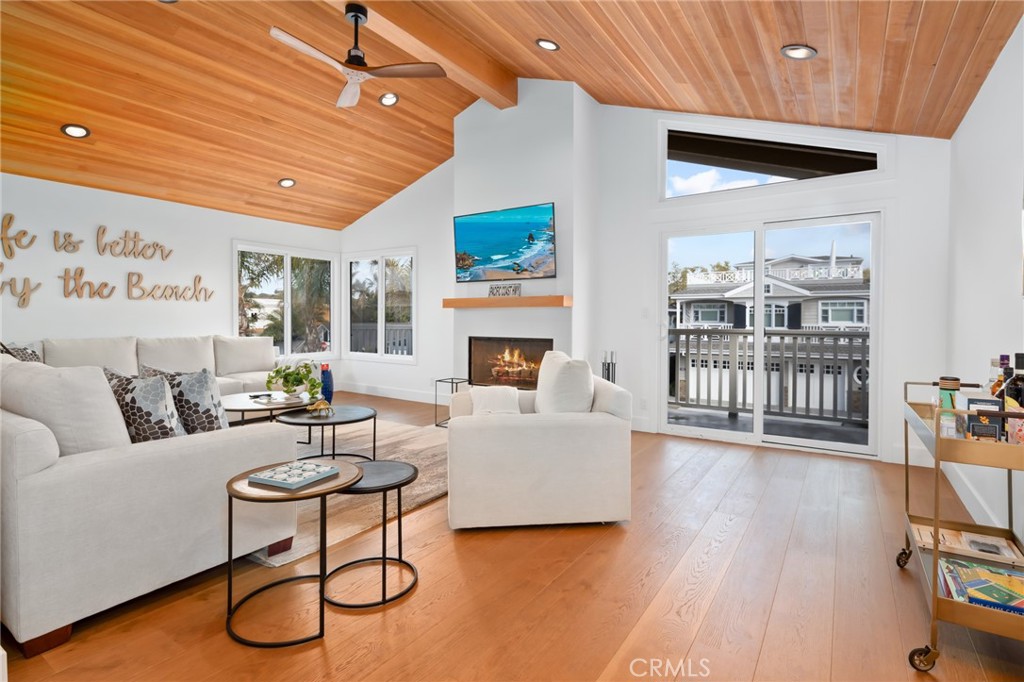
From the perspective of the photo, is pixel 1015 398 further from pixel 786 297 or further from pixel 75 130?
pixel 75 130

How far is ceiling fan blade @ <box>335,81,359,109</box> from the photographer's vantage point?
3672 millimetres

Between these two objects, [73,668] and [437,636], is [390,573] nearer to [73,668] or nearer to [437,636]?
[437,636]

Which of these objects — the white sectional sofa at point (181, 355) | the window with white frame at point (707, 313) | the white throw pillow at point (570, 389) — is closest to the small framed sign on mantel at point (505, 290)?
the window with white frame at point (707, 313)

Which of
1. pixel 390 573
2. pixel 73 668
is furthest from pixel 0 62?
pixel 390 573

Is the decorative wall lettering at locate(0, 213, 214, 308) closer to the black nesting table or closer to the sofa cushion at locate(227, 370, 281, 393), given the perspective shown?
the sofa cushion at locate(227, 370, 281, 393)

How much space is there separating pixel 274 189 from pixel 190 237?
1129mm

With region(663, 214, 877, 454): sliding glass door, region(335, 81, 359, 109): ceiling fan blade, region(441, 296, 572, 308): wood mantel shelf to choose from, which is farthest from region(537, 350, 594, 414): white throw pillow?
Result: region(663, 214, 877, 454): sliding glass door

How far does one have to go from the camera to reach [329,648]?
1.91 metres

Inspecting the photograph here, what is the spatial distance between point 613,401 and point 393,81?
3814 mm

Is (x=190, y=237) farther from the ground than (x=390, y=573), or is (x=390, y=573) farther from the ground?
(x=190, y=237)

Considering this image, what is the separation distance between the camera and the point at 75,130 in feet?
15.6

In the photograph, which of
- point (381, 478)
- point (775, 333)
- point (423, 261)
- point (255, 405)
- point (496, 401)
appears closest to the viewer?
point (381, 478)

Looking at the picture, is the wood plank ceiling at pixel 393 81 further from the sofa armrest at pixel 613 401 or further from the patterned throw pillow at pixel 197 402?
the patterned throw pillow at pixel 197 402
